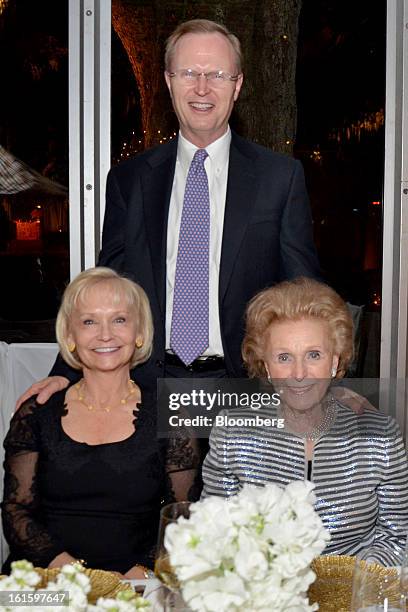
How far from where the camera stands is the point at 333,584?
5.27 ft

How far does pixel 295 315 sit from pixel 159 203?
3.03 feet

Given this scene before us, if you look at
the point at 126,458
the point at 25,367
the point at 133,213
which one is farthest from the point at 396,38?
the point at 126,458

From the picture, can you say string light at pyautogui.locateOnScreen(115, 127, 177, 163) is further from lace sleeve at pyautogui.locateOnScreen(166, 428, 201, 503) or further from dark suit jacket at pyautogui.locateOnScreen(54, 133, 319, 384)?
lace sleeve at pyautogui.locateOnScreen(166, 428, 201, 503)

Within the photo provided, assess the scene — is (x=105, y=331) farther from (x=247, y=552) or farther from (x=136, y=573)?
(x=247, y=552)

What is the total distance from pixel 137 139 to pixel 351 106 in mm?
1077

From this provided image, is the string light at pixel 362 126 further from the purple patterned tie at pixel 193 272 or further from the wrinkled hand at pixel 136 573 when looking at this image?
the wrinkled hand at pixel 136 573

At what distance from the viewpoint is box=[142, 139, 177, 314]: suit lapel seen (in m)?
2.87

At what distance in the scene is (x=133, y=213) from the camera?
2906 millimetres

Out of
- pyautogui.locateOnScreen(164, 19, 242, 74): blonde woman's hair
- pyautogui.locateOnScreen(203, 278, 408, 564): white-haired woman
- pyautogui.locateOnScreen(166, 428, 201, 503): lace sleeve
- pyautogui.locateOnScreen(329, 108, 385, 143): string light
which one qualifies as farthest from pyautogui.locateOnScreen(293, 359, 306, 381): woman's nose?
pyautogui.locateOnScreen(329, 108, 385, 143): string light

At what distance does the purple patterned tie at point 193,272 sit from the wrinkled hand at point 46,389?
470 mm

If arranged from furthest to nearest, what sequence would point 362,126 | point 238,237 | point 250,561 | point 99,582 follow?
1. point 362,126
2. point 238,237
3. point 99,582
4. point 250,561

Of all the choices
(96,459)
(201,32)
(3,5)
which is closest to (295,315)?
(96,459)

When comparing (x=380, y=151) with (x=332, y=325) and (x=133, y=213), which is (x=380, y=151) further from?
(x=332, y=325)

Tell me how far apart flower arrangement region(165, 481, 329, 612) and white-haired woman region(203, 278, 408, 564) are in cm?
86
